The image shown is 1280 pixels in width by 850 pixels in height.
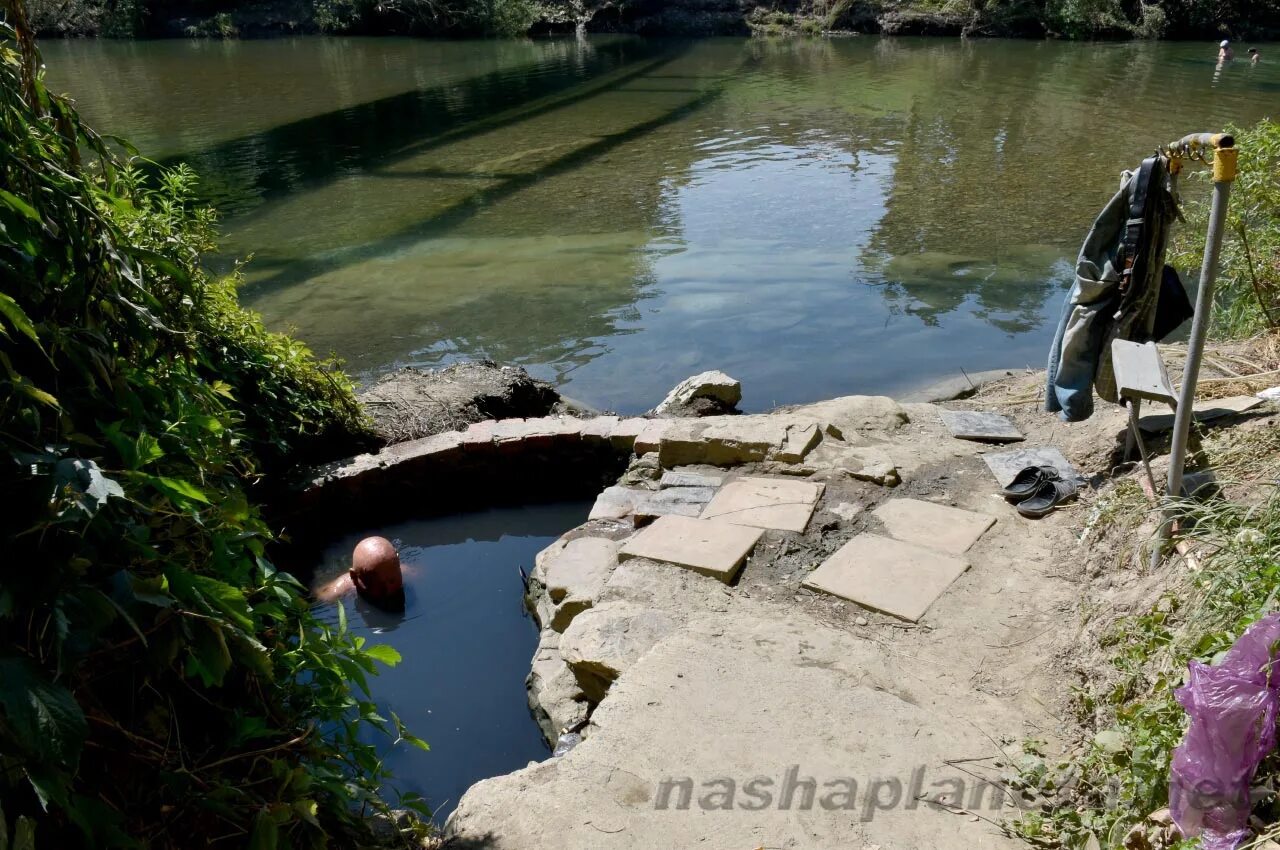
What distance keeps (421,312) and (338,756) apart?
660cm

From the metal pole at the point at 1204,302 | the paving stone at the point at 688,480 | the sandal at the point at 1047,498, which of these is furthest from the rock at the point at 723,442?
the metal pole at the point at 1204,302

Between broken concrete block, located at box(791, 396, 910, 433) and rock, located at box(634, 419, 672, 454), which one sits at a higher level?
broken concrete block, located at box(791, 396, 910, 433)

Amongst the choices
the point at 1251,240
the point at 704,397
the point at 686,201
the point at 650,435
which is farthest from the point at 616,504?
the point at 686,201

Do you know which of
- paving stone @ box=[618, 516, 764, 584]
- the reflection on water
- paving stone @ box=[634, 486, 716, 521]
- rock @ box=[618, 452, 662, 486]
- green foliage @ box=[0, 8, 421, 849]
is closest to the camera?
green foliage @ box=[0, 8, 421, 849]

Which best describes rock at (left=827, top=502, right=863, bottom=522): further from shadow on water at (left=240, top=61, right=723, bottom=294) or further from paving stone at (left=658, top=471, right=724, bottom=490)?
shadow on water at (left=240, top=61, right=723, bottom=294)

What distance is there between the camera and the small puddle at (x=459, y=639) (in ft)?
12.1

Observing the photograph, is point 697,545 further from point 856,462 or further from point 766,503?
point 856,462

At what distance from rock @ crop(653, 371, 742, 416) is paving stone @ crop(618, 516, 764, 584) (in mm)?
2021

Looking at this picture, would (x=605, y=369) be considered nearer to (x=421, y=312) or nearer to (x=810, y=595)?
(x=421, y=312)

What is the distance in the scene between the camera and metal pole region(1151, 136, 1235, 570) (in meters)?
2.93

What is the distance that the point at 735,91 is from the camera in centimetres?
2028

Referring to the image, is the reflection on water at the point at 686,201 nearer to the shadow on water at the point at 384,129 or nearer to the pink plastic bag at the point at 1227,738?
the shadow on water at the point at 384,129

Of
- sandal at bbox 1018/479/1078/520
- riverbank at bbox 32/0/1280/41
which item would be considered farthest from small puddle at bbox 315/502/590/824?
riverbank at bbox 32/0/1280/41

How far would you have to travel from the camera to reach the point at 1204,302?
2953 millimetres
